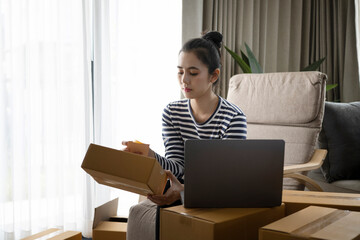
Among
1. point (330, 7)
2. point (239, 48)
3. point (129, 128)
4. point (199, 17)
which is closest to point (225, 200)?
point (129, 128)

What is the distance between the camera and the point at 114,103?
2.44 metres

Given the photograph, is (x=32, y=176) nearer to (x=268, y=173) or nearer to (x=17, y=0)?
(x=17, y=0)

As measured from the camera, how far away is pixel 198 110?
65.2 inches

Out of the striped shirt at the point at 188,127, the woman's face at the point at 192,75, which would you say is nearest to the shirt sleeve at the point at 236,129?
the striped shirt at the point at 188,127

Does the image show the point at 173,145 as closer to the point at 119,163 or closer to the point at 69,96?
the point at 119,163

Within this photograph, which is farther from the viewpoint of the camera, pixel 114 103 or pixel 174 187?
pixel 114 103

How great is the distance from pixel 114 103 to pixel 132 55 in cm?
34

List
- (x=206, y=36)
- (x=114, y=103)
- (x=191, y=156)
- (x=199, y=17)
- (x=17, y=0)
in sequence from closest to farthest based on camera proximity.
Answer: (x=191, y=156), (x=206, y=36), (x=17, y=0), (x=114, y=103), (x=199, y=17)

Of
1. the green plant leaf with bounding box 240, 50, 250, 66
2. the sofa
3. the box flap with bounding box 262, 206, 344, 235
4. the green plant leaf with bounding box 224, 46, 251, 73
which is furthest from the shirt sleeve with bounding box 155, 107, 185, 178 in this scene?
the green plant leaf with bounding box 240, 50, 250, 66

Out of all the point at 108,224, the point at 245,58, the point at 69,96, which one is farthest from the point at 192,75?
the point at 245,58

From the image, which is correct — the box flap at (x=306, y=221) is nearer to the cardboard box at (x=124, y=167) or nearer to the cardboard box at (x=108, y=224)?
the cardboard box at (x=124, y=167)

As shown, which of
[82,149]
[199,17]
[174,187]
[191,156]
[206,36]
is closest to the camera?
[191,156]

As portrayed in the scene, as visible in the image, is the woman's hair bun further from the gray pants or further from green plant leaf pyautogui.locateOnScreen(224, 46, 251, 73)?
green plant leaf pyautogui.locateOnScreen(224, 46, 251, 73)

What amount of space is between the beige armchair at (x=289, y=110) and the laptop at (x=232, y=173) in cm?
90
